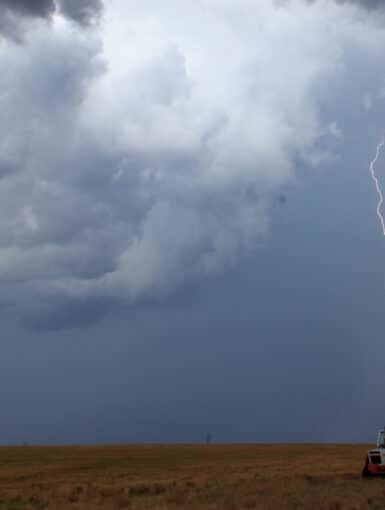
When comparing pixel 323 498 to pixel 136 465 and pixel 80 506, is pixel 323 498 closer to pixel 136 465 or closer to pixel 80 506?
pixel 80 506

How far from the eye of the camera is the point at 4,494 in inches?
1531

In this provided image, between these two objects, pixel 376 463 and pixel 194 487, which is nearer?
pixel 194 487

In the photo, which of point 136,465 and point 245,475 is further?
point 136,465

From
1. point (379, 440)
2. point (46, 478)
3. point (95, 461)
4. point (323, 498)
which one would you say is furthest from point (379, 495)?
point (95, 461)

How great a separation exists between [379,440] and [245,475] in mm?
9537

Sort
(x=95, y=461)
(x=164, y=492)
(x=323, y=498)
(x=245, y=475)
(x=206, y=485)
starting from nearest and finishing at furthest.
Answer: (x=323, y=498) → (x=164, y=492) → (x=206, y=485) → (x=245, y=475) → (x=95, y=461)

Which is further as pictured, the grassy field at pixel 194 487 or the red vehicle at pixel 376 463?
the red vehicle at pixel 376 463

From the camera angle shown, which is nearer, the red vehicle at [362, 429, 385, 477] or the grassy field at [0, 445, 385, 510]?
the grassy field at [0, 445, 385, 510]

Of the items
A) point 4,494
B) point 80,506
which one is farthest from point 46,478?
point 80,506

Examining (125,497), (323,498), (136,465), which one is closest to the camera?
(323,498)

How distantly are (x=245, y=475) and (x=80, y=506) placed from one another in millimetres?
18967

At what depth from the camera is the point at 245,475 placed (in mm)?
48062

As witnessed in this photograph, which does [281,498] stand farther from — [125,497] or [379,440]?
[379,440]

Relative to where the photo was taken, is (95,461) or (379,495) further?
(95,461)
